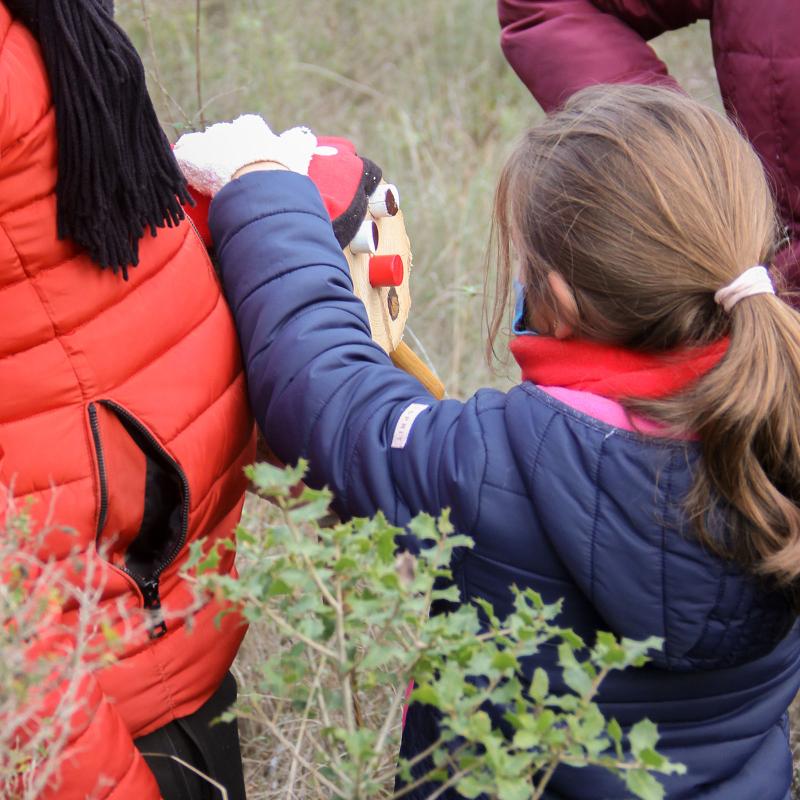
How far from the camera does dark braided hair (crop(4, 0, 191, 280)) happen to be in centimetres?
120

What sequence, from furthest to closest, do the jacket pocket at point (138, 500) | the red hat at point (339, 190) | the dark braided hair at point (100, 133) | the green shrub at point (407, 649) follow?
the red hat at point (339, 190)
the jacket pocket at point (138, 500)
the dark braided hair at point (100, 133)
the green shrub at point (407, 649)

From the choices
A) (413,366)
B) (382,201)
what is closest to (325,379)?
(382,201)

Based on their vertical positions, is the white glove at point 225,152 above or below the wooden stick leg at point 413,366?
above

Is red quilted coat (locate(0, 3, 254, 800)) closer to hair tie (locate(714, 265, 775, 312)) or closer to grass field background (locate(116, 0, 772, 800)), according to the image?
hair tie (locate(714, 265, 775, 312))

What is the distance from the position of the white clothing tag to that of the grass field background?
5.37 ft

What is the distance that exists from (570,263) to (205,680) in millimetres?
663

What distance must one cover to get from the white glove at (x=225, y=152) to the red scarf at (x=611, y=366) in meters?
0.40

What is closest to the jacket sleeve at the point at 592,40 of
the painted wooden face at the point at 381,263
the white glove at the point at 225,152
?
the painted wooden face at the point at 381,263

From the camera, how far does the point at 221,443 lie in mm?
1434

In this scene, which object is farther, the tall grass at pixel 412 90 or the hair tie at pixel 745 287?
the tall grass at pixel 412 90

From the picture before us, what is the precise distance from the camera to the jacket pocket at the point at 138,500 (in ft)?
4.29

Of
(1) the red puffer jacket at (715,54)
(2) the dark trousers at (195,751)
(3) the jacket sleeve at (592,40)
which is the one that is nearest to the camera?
(2) the dark trousers at (195,751)

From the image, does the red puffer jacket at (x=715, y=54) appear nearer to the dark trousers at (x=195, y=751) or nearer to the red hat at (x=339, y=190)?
the red hat at (x=339, y=190)

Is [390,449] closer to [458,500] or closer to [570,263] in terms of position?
[458,500]
